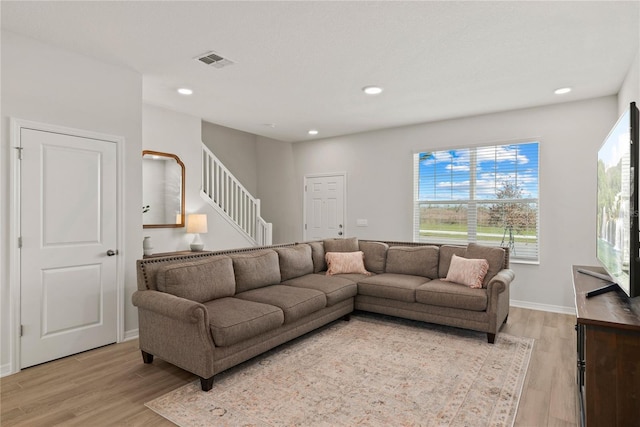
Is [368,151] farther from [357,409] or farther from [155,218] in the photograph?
[357,409]

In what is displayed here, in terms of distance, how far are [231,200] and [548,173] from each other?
457cm

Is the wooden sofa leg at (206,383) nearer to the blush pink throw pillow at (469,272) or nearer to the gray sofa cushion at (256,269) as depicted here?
the gray sofa cushion at (256,269)

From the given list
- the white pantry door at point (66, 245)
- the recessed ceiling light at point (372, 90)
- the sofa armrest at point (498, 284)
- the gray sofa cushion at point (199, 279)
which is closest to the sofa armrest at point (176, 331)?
the gray sofa cushion at point (199, 279)

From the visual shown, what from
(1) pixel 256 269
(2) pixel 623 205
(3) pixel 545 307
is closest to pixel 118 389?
(1) pixel 256 269

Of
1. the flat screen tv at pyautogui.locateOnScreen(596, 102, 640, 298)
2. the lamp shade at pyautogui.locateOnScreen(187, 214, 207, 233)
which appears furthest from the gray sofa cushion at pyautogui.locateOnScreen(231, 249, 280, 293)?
the flat screen tv at pyautogui.locateOnScreen(596, 102, 640, 298)

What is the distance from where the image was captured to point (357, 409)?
2225mm

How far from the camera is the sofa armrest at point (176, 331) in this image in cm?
243

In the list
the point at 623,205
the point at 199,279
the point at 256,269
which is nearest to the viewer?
the point at 623,205

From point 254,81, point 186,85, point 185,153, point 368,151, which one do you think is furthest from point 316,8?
point 368,151

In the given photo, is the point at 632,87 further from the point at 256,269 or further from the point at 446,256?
the point at 256,269

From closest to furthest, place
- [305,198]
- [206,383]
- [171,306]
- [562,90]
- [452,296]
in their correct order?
1. [206,383]
2. [171,306]
3. [452,296]
4. [562,90]
5. [305,198]

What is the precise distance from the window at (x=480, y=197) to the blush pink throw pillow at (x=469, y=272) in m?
1.36

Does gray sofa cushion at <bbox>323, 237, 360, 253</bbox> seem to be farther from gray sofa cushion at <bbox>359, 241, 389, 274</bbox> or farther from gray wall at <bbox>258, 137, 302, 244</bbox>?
gray wall at <bbox>258, 137, 302, 244</bbox>

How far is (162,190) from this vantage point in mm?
4918
